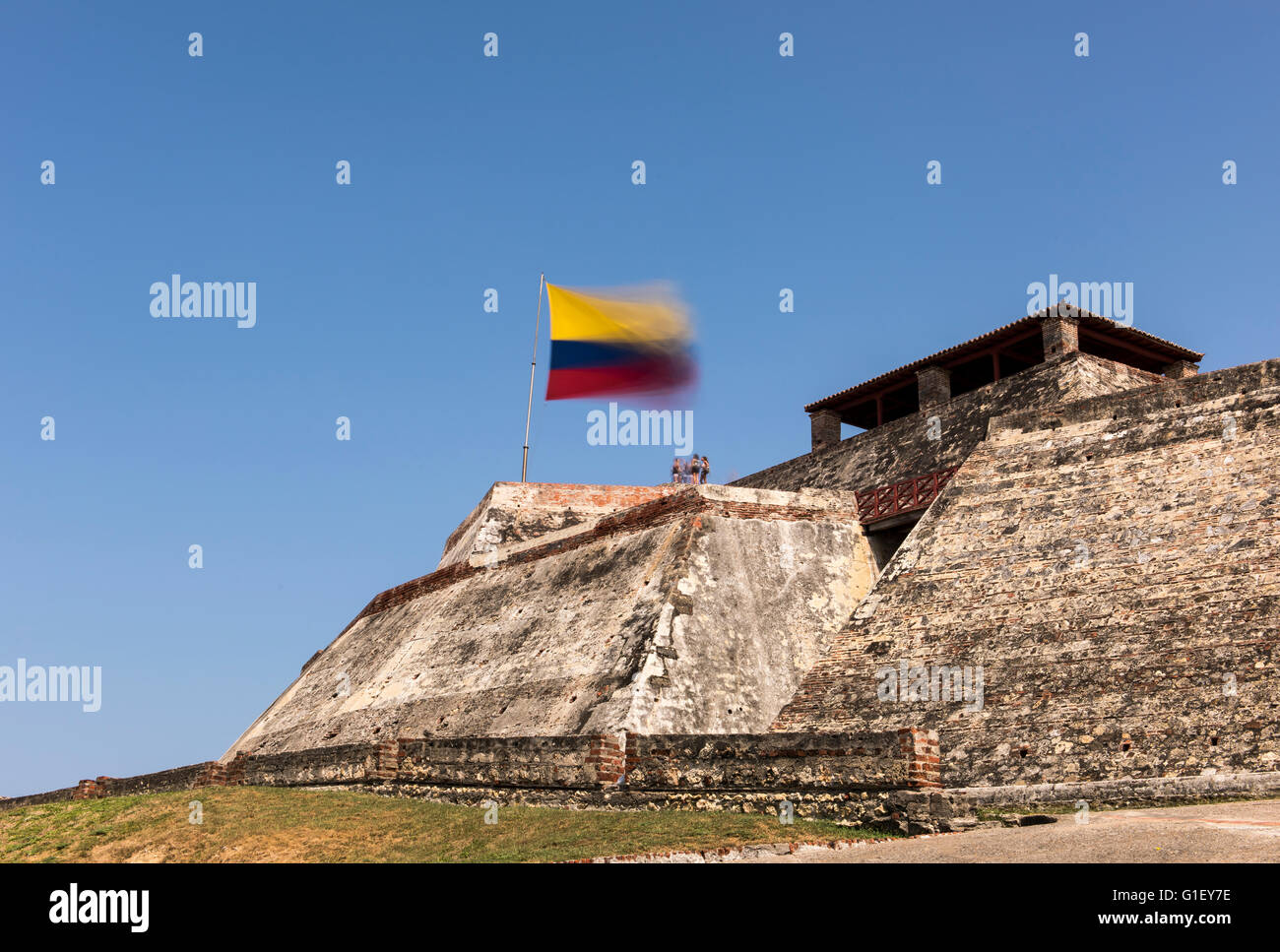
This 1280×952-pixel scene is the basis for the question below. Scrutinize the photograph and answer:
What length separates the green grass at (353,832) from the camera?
416 inches

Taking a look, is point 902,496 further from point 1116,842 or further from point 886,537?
point 1116,842

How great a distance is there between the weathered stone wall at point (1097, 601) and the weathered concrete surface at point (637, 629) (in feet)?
4.00

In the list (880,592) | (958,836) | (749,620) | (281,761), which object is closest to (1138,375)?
(880,592)

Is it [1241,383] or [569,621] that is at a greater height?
[1241,383]

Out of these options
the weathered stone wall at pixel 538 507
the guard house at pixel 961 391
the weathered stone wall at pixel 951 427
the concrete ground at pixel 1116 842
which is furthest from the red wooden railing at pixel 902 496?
the concrete ground at pixel 1116 842

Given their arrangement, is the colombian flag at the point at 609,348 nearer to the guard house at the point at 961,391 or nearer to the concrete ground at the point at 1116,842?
the guard house at the point at 961,391

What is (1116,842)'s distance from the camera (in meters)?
8.68

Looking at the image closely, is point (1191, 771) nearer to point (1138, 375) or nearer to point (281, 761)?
point (1138, 375)

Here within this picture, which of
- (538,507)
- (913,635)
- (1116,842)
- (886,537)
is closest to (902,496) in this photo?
(886,537)
